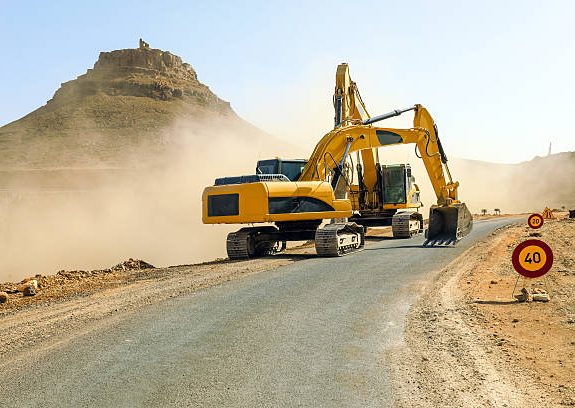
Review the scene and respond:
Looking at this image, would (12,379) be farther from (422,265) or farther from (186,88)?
(186,88)

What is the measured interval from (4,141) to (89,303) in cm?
14046

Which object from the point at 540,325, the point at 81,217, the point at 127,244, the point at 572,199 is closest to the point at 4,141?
the point at 81,217

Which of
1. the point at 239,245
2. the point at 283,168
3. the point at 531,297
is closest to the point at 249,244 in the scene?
the point at 239,245

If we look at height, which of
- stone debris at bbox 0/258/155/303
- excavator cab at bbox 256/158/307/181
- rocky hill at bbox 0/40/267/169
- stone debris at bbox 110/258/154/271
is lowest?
stone debris at bbox 0/258/155/303

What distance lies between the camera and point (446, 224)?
78.7ft

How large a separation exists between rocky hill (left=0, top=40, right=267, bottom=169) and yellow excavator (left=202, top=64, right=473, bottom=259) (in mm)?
107155

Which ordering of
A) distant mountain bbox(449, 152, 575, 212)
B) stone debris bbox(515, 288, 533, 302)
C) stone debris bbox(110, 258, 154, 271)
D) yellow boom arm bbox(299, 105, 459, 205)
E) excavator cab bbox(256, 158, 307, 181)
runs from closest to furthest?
stone debris bbox(515, 288, 533, 302) → stone debris bbox(110, 258, 154, 271) → yellow boom arm bbox(299, 105, 459, 205) → excavator cab bbox(256, 158, 307, 181) → distant mountain bbox(449, 152, 575, 212)

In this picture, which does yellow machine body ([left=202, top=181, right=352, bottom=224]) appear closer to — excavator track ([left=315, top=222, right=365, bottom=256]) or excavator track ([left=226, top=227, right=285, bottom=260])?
excavator track ([left=315, top=222, right=365, bottom=256])

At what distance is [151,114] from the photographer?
155125mm

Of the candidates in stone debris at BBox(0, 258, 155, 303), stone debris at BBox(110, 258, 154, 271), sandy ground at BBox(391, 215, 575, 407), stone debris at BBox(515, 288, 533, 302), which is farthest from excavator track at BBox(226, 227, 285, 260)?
stone debris at BBox(515, 288, 533, 302)

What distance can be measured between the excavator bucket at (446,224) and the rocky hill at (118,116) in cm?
11151

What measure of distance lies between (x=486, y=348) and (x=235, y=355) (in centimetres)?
340

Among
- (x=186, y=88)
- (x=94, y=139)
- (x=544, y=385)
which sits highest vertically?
(x=186, y=88)

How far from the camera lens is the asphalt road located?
Answer: 21.0 feet
